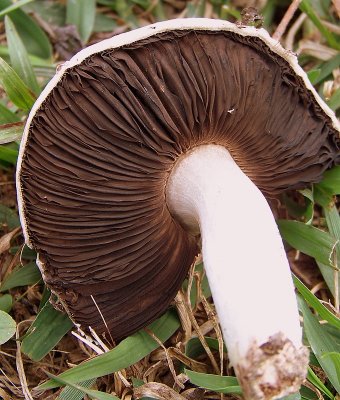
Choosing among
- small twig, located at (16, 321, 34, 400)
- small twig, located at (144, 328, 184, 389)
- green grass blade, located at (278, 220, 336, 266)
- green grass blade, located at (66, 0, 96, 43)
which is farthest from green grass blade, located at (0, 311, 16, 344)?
green grass blade, located at (66, 0, 96, 43)

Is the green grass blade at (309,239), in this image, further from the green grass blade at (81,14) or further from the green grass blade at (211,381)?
the green grass blade at (81,14)

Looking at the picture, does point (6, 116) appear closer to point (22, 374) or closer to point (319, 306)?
point (22, 374)

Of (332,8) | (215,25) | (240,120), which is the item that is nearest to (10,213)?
(240,120)

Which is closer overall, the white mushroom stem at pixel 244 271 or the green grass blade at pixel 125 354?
the white mushroom stem at pixel 244 271

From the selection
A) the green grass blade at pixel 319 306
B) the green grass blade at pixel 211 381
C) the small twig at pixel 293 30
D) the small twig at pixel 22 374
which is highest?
the small twig at pixel 293 30

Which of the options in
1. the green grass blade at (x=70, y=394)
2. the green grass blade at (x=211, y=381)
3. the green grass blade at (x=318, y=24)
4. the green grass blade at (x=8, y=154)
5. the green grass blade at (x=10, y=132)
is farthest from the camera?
the green grass blade at (x=318, y=24)

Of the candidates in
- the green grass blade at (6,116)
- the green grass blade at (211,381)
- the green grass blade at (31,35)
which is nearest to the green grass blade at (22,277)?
the green grass blade at (6,116)
